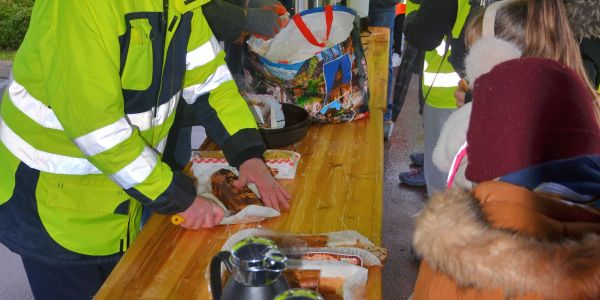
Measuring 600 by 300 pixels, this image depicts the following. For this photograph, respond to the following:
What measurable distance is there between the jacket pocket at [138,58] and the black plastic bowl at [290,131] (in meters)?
0.58

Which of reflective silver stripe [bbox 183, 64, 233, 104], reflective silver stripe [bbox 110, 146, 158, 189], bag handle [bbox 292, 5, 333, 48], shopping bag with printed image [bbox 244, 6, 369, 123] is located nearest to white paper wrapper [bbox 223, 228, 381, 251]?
reflective silver stripe [bbox 110, 146, 158, 189]

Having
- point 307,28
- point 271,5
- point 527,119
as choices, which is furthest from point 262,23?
point 527,119

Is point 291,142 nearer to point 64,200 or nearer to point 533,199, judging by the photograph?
point 64,200

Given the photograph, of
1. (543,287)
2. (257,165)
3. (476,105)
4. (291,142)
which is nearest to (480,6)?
(291,142)

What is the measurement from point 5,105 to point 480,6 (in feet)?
5.07

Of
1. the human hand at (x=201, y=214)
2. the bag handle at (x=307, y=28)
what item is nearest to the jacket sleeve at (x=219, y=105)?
the human hand at (x=201, y=214)

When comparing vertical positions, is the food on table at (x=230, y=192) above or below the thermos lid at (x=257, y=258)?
below

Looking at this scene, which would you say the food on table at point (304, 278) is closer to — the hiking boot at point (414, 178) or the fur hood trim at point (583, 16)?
the fur hood trim at point (583, 16)

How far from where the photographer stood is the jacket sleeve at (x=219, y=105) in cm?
152

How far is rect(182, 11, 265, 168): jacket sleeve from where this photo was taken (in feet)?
4.99

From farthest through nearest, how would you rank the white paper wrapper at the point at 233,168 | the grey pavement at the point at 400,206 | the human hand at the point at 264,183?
the grey pavement at the point at 400,206 → the white paper wrapper at the point at 233,168 → the human hand at the point at 264,183

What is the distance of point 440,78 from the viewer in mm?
2303

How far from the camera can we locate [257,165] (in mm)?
1521

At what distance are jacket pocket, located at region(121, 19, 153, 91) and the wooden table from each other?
1.14 feet
